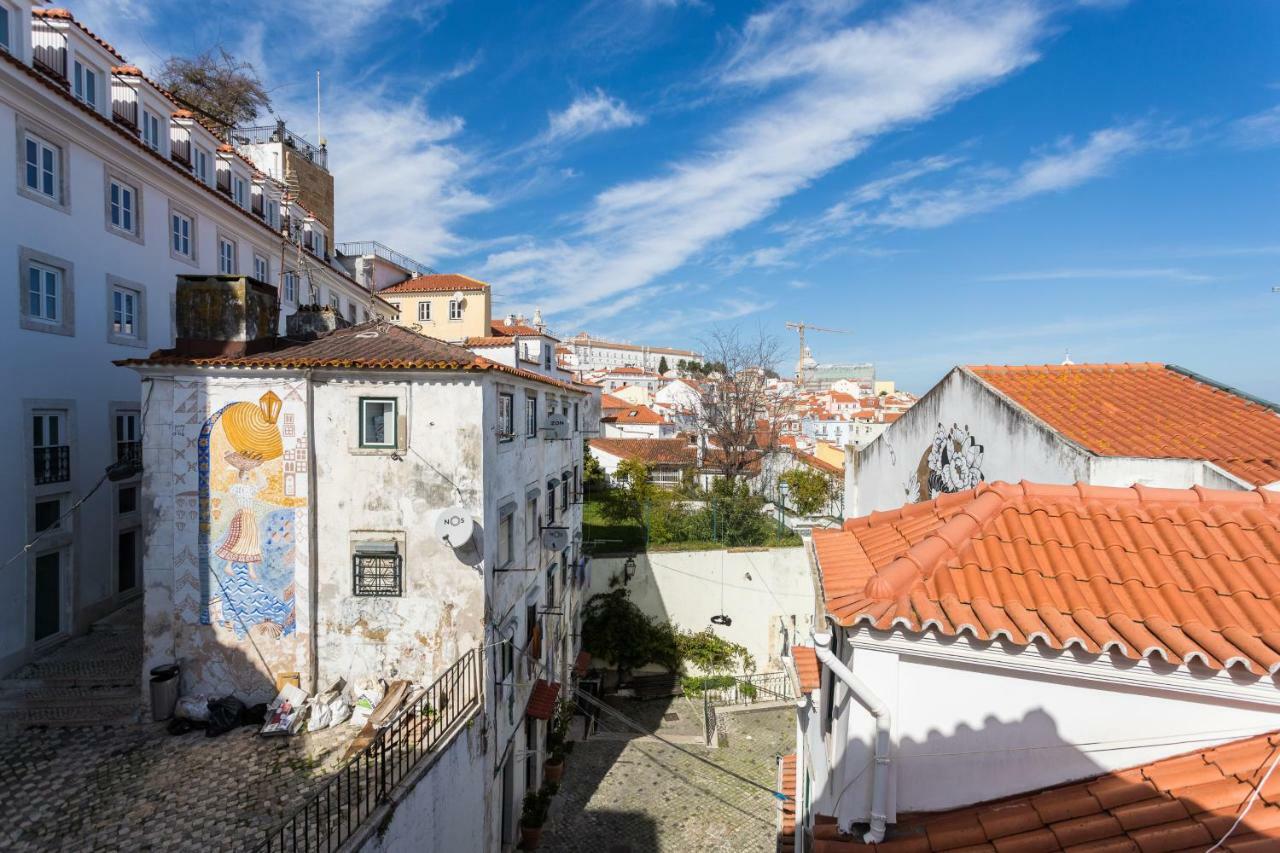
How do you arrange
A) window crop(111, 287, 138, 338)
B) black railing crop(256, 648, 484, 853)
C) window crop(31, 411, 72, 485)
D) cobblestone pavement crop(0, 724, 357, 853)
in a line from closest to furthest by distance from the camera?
1. black railing crop(256, 648, 484, 853)
2. cobblestone pavement crop(0, 724, 357, 853)
3. window crop(31, 411, 72, 485)
4. window crop(111, 287, 138, 338)

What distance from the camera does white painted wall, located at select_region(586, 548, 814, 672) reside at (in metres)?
23.8

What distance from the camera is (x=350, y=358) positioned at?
11.0 m

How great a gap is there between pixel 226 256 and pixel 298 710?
15824mm

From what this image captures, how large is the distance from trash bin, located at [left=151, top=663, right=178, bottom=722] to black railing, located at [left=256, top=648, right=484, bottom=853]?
12.8 ft

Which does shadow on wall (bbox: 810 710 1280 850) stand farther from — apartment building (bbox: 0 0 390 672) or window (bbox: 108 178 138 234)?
window (bbox: 108 178 138 234)

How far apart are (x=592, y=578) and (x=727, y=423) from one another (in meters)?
15.7

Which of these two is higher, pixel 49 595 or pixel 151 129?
pixel 151 129

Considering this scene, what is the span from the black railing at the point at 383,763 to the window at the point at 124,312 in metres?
12.6

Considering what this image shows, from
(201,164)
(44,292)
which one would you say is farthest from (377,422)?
(201,164)

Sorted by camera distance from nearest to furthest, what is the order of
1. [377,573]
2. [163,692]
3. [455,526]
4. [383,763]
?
1. [383,763]
2. [455,526]
3. [163,692]
4. [377,573]

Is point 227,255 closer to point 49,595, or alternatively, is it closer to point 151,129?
point 151,129

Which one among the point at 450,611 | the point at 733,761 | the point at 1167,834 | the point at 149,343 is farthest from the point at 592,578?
the point at 1167,834

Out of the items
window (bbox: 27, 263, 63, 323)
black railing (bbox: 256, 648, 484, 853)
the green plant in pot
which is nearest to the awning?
the green plant in pot

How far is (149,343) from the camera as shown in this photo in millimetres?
16938
